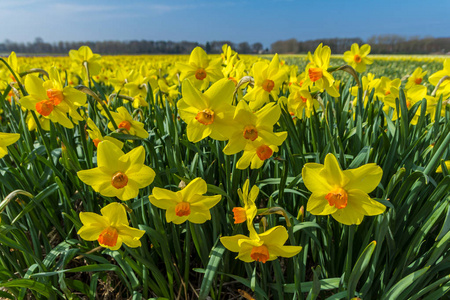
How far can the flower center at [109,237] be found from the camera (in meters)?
0.97

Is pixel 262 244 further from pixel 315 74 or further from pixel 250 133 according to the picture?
pixel 315 74

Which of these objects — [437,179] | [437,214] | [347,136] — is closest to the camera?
[437,214]

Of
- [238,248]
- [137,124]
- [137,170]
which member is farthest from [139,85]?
[238,248]

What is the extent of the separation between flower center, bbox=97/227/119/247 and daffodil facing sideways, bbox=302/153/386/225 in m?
0.65

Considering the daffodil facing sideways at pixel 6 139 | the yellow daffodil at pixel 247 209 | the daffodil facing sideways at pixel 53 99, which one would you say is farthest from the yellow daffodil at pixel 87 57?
the yellow daffodil at pixel 247 209

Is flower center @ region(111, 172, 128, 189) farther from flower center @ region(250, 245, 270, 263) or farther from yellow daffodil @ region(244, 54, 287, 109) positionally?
yellow daffodil @ region(244, 54, 287, 109)

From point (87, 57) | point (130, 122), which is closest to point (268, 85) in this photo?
point (130, 122)

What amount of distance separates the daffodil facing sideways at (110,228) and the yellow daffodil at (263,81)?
2.39 feet

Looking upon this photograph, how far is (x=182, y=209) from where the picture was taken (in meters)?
0.96

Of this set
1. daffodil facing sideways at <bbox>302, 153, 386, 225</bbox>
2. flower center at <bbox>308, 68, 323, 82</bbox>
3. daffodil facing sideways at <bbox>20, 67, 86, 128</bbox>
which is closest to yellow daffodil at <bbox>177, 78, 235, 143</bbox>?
daffodil facing sideways at <bbox>302, 153, 386, 225</bbox>

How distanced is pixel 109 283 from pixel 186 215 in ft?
2.93

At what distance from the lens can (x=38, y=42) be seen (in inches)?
2151

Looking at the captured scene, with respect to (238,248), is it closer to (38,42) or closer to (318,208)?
(318,208)

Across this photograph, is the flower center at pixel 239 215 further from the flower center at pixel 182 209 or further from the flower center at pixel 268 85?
the flower center at pixel 268 85
